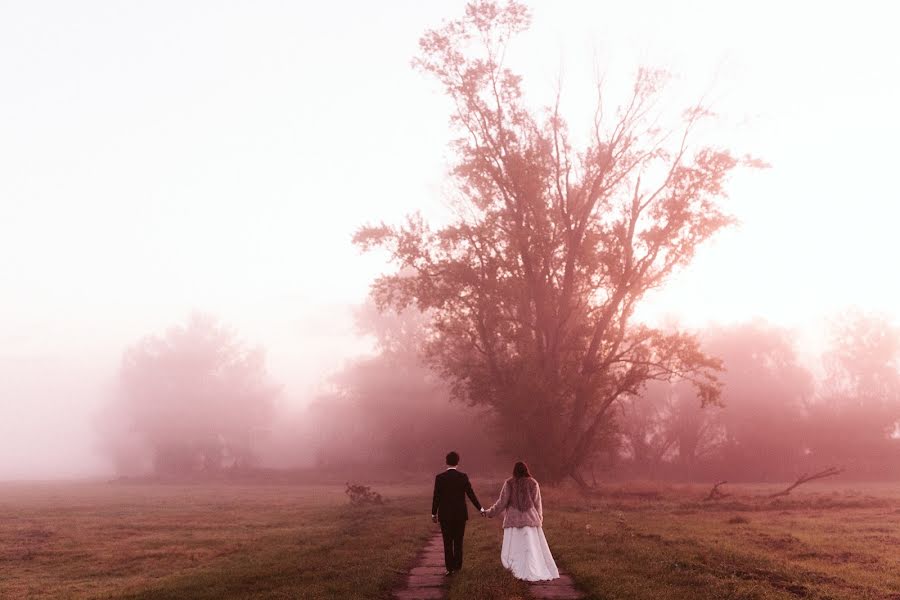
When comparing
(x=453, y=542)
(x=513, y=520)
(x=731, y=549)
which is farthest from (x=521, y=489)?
(x=731, y=549)

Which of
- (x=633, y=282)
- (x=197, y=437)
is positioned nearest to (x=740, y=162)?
(x=633, y=282)

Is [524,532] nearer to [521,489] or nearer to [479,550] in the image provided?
[521,489]

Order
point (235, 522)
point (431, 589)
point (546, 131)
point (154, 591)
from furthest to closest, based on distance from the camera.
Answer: point (546, 131)
point (235, 522)
point (154, 591)
point (431, 589)

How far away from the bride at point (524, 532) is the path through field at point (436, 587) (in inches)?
11.9

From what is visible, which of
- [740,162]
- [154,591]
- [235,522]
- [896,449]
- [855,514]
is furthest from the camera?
[896,449]

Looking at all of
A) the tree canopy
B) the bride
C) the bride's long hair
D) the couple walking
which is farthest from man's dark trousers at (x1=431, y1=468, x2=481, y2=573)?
the tree canopy

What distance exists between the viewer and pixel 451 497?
15.7 meters

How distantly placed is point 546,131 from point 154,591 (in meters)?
29.8

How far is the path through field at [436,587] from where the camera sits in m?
13.3

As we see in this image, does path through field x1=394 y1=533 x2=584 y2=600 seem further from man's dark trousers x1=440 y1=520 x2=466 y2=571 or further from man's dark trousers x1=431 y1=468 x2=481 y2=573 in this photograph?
man's dark trousers x1=431 y1=468 x2=481 y2=573

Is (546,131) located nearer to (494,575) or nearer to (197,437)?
(494,575)

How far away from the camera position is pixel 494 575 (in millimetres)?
14648

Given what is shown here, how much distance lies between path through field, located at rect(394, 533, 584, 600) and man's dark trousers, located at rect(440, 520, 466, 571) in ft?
1.17

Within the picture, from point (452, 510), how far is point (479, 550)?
4082 mm
